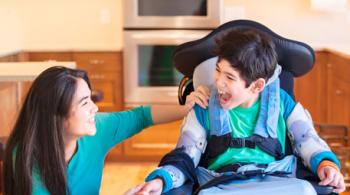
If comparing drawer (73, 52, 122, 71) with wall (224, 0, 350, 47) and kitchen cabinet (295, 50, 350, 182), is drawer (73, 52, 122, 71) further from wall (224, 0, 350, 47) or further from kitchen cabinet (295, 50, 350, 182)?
kitchen cabinet (295, 50, 350, 182)

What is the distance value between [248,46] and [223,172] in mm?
392

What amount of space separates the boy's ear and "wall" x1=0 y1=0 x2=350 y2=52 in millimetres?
2980

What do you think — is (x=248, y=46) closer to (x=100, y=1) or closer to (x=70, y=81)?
(x=70, y=81)

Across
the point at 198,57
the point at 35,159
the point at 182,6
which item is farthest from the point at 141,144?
the point at 35,159

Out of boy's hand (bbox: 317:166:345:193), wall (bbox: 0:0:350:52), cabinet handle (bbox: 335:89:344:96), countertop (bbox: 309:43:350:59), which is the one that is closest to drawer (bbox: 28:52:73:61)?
wall (bbox: 0:0:350:52)

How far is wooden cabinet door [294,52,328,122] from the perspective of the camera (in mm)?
4367

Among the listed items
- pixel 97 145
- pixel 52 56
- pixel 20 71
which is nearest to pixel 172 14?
pixel 52 56

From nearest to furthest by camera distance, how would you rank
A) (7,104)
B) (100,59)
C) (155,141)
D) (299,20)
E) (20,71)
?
(20,71)
(7,104)
(100,59)
(155,141)
(299,20)

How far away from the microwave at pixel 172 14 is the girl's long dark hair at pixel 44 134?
262cm

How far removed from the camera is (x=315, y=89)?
14.5 ft

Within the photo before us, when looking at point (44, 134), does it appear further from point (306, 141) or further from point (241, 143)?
point (306, 141)

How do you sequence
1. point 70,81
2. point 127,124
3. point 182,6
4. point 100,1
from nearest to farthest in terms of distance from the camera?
1. point 70,81
2. point 127,124
3. point 182,6
4. point 100,1

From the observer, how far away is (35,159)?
1.70 metres

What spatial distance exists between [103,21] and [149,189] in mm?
3345
